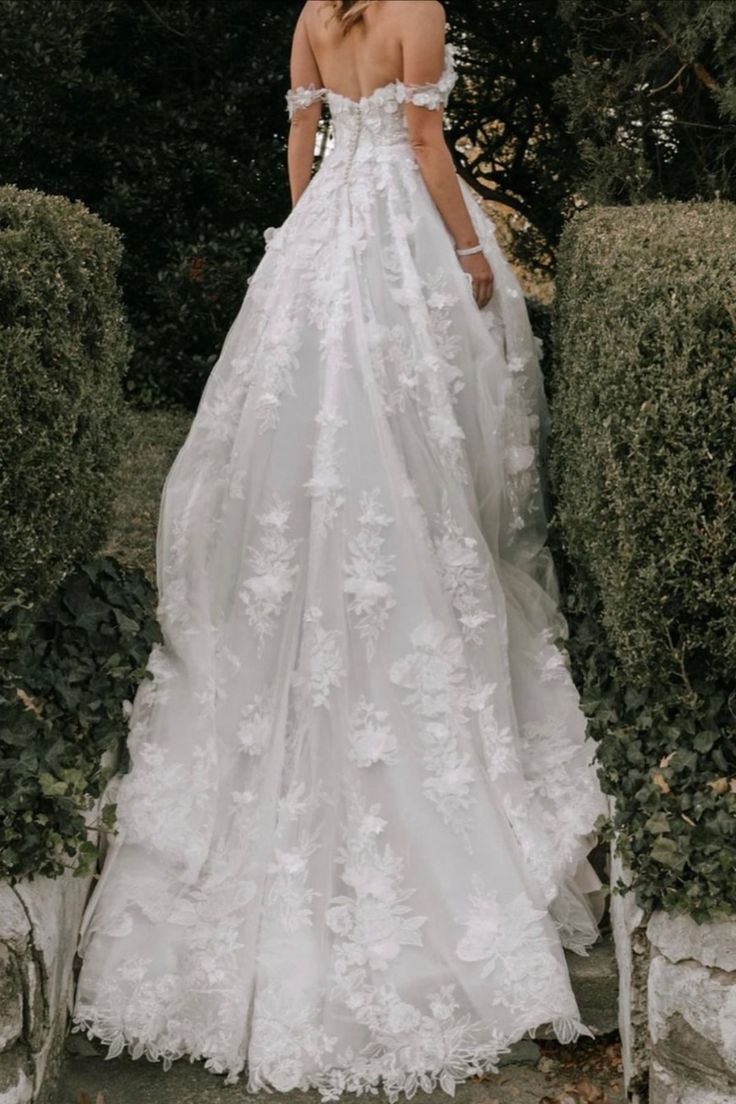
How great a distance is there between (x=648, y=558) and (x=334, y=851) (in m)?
1.09

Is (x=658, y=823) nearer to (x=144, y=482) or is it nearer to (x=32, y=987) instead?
(x=32, y=987)

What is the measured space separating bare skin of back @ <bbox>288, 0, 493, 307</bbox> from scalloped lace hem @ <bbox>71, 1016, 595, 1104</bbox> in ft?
7.00

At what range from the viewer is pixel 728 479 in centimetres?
270

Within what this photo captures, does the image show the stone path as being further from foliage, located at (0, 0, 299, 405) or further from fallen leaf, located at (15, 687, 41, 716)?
foliage, located at (0, 0, 299, 405)

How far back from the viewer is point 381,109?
3770 millimetres

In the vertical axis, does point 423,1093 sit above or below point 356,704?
below

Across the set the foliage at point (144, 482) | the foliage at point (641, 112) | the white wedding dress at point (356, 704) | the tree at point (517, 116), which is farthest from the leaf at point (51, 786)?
the tree at point (517, 116)

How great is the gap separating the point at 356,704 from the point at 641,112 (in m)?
3.43

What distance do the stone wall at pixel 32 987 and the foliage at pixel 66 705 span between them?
7 cm

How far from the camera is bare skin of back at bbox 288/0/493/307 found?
353 cm

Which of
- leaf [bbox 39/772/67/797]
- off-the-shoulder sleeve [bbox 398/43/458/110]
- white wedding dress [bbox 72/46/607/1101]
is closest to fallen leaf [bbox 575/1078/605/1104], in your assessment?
white wedding dress [bbox 72/46/607/1101]

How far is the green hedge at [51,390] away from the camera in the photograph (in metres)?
2.95

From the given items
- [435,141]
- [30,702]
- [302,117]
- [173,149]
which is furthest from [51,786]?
[173,149]

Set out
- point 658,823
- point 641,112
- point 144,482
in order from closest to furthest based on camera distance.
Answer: point 658,823 → point 641,112 → point 144,482
